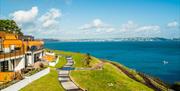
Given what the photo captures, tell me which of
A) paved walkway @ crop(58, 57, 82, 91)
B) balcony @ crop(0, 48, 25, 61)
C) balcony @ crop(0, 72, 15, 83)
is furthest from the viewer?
balcony @ crop(0, 48, 25, 61)

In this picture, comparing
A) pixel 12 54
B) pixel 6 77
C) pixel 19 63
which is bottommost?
pixel 6 77

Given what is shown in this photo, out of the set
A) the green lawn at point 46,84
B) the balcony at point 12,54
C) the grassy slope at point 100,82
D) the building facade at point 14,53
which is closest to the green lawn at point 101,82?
the grassy slope at point 100,82

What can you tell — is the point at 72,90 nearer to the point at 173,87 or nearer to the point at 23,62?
the point at 23,62

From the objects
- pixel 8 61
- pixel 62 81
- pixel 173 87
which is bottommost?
pixel 173 87

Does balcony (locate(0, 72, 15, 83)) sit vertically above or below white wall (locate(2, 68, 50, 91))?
above

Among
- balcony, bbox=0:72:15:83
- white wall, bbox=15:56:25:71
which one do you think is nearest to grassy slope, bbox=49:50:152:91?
white wall, bbox=15:56:25:71

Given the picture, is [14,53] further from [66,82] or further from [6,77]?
[66,82]

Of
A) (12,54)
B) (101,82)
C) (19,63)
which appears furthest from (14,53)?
(101,82)

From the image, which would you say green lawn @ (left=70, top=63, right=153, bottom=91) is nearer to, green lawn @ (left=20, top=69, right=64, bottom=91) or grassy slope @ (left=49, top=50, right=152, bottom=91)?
grassy slope @ (left=49, top=50, right=152, bottom=91)

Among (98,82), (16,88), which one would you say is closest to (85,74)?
(98,82)
